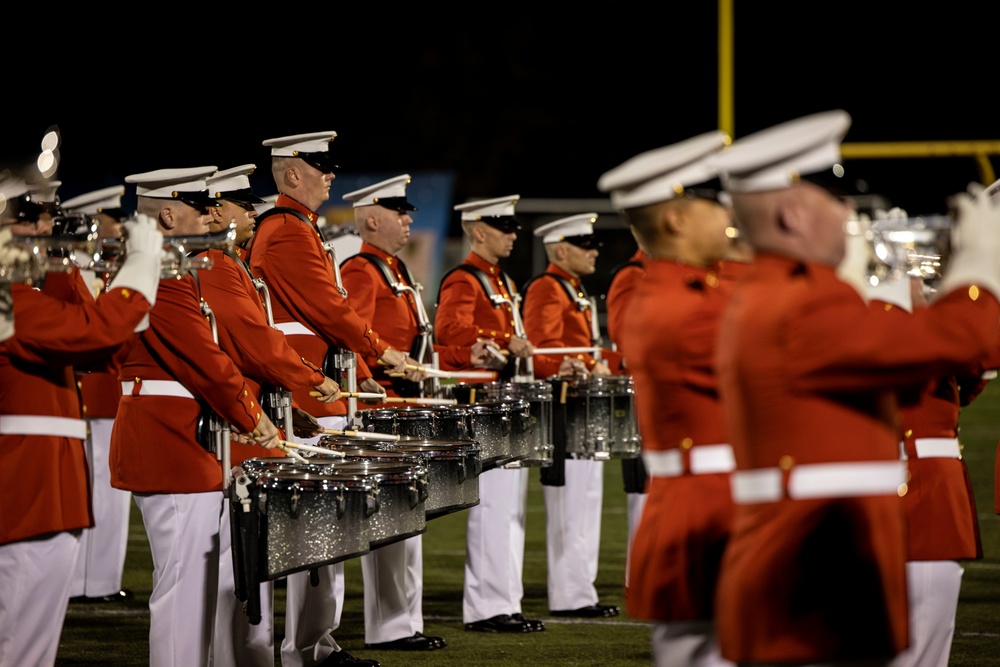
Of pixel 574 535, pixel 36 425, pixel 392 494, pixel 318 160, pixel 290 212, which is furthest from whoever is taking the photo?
pixel 574 535

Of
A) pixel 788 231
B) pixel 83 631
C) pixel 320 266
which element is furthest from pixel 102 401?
pixel 788 231

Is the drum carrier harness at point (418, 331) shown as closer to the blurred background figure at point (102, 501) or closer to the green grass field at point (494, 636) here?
the green grass field at point (494, 636)

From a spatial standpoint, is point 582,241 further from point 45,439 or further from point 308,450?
point 45,439

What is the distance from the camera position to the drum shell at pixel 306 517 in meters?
4.95

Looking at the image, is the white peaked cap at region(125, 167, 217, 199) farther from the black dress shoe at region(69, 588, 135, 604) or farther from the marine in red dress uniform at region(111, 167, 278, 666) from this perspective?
the black dress shoe at region(69, 588, 135, 604)

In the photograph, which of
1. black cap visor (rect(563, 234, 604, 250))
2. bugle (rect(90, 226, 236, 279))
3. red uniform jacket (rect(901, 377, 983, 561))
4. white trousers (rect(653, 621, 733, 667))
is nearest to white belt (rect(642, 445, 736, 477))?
white trousers (rect(653, 621, 733, 667))

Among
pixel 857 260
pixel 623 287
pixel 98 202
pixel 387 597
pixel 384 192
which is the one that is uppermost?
pixel 98 202

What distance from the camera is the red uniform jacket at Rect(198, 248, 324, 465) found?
611 centimetres

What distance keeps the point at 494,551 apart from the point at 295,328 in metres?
1.75

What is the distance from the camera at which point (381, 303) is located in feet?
26.2

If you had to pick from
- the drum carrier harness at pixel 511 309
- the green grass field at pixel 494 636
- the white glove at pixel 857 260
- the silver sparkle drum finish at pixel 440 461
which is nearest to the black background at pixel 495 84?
the green grass field at pixel 494 636

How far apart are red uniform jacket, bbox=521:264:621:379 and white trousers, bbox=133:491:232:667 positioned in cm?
380

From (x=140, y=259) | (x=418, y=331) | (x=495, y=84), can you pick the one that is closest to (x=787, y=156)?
(x=140, y=259)

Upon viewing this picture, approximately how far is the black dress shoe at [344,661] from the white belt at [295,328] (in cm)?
150
